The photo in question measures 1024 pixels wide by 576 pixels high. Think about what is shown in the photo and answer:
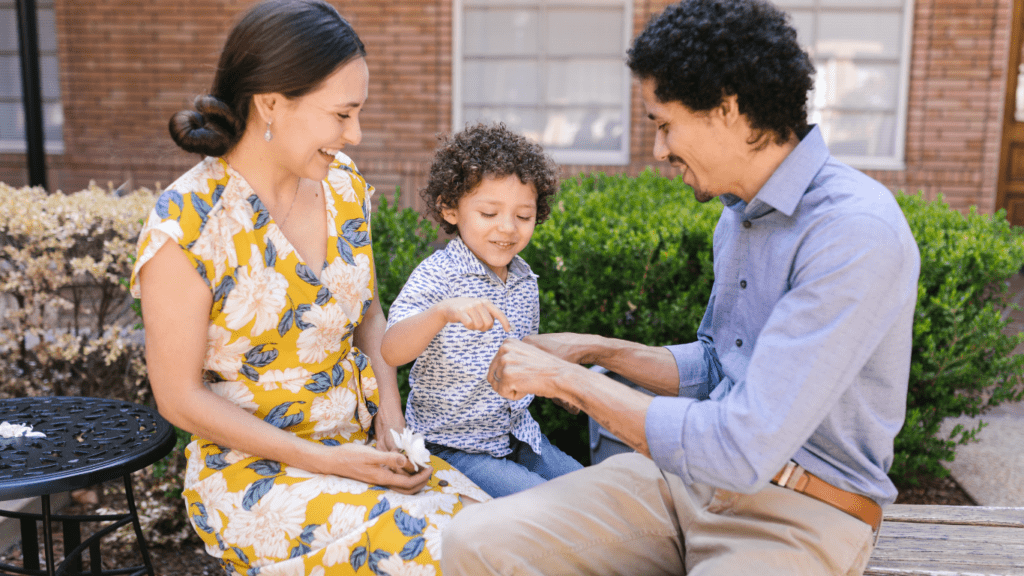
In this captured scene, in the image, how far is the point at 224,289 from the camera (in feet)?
6.47

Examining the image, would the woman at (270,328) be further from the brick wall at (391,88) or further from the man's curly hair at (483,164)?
the brick wall at (391,88)

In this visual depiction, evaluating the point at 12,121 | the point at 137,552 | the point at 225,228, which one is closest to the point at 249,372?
the point at 225,228

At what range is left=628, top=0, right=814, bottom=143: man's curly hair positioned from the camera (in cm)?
168

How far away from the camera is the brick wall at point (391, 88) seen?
8.26 m

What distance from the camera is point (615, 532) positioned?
189 cm

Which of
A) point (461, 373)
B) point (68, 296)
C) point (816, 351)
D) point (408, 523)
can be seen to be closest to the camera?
point (816, 351)

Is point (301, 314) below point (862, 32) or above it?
below

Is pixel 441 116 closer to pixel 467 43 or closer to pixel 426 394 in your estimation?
pixel 467 43

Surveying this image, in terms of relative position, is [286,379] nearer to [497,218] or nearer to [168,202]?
[168,202]

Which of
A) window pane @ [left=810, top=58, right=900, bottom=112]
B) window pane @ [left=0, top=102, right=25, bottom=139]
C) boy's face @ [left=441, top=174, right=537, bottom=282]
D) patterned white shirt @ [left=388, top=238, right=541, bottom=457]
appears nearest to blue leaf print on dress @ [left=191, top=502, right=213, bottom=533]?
patterned white shirt @ [left=388, top=238, right=541, bottom=457]

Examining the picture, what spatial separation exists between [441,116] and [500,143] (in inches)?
250

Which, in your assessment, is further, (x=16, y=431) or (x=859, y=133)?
(x=859, y=133)

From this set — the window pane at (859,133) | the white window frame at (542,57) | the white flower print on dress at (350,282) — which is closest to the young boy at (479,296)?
the white flower print on dress at (350,282)

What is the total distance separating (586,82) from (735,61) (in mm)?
7457
